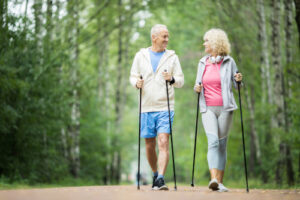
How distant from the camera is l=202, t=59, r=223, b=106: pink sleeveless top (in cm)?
789

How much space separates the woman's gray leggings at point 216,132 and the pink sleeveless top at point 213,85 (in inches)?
3.9

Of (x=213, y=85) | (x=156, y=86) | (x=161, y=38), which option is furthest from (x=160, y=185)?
(x=161, y=38)

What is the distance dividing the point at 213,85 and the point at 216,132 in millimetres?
679

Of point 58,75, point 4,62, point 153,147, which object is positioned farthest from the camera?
point 58,75

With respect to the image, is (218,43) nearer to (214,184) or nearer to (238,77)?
(238,77)

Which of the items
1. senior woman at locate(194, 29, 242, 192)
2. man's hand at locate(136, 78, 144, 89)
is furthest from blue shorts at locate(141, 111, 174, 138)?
senior woman at locate(194, 29, 242, 192)

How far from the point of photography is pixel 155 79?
8.27 metres

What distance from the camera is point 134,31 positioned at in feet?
98.1

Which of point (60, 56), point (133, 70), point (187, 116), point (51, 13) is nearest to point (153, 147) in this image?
point (133, 70)

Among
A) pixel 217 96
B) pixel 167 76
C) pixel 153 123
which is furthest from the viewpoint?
pixel 153 123

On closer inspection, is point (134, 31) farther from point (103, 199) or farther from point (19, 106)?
point (103, 199)

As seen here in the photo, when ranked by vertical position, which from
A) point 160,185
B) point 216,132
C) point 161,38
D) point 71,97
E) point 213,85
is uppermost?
A: point 71,97

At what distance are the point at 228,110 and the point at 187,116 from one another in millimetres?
28751

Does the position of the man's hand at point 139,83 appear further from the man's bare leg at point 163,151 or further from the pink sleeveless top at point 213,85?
the pink sleeveless top at point 213,85
